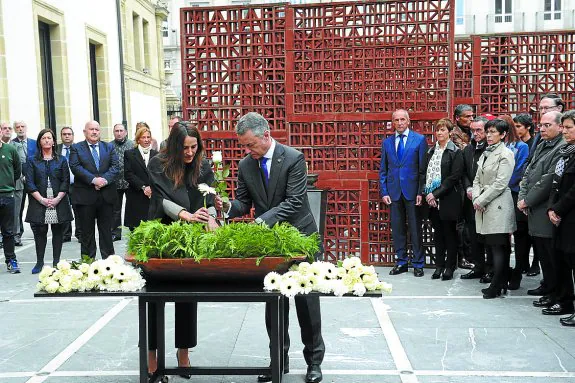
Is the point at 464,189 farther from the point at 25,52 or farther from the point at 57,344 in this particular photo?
the point at 25,52

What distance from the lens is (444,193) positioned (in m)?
8.29

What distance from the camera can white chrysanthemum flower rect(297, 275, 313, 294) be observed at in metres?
3.89

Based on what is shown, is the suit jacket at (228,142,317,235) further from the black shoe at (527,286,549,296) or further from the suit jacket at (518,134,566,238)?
the black shoe at (527,286,549,296)

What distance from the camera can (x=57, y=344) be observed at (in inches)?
237

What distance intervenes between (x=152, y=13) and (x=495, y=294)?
25.0 m

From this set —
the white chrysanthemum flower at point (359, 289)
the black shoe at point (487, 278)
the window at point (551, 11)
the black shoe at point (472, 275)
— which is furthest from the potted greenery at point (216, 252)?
the window at point (551, 11)

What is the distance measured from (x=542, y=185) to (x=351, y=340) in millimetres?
2495

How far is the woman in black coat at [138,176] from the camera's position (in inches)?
368

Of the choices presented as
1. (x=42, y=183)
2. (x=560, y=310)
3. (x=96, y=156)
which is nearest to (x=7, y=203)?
(x=42, y=183)

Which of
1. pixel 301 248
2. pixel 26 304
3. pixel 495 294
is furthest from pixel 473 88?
pixel 301 248

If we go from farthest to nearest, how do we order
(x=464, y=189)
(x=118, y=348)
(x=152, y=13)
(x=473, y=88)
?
(x=152, y=13), (x=473, y=88), (x=464, y=189), (x=118, y=348)

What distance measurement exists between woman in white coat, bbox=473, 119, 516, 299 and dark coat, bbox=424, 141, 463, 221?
777mm

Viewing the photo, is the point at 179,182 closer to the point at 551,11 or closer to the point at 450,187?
the point at 450,187

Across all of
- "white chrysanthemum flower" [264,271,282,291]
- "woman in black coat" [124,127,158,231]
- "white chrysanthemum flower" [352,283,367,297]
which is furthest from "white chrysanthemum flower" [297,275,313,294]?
"woman in black coat" [124,127,158,231]
